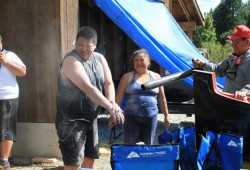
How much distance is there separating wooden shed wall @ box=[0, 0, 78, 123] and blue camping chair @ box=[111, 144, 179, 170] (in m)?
2.73

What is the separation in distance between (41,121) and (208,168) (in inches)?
124

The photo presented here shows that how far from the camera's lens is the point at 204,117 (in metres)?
3.17

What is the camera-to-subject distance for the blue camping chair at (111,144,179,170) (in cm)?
293

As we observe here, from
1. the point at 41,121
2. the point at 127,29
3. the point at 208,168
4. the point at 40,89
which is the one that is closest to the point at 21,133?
the point at 41,121

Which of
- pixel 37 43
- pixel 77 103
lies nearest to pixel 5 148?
pixel 37 43

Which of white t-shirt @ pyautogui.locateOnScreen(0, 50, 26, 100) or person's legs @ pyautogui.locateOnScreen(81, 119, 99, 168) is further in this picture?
white t-shirt @ pyautogui.locateOnScreen(0, 50, 26, 100)

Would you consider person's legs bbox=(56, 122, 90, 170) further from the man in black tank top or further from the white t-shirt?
the white t-shirt

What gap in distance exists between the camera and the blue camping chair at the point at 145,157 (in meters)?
2.93

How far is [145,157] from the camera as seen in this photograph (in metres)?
2.95

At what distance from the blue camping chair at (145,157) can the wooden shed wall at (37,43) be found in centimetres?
273

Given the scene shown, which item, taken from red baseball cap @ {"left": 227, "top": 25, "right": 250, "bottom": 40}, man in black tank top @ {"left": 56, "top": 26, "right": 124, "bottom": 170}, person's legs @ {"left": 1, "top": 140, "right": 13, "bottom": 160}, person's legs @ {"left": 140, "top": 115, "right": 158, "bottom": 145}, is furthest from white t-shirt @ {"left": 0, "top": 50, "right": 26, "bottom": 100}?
red baseball cap @ {"left": 227, "top": 25, "right": 250, "bottom": 40}

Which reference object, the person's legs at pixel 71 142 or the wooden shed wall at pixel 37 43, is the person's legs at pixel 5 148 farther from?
the person's legs at pixel 71 142

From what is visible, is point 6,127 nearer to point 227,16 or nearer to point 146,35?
point 146,35

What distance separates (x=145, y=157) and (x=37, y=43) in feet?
10.1
